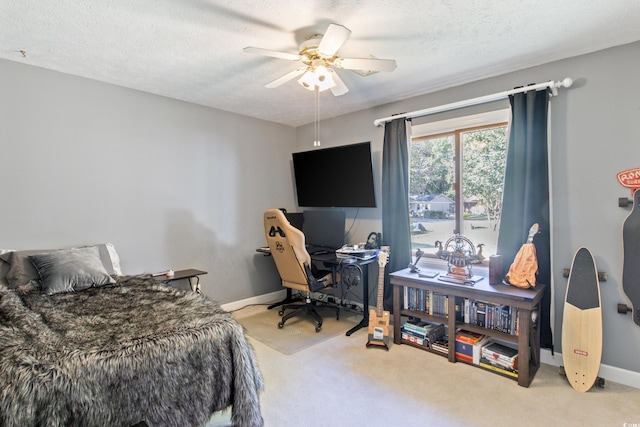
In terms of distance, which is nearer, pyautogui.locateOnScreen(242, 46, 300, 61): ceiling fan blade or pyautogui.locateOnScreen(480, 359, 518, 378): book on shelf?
pyautogui.locateOnScreen(242, 46, 300, 61): ceiling fan blade

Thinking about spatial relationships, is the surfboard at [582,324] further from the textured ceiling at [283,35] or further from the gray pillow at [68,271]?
the gray pillow at [68,271]

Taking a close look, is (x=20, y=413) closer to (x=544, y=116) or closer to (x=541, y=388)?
(x=541, y=388)

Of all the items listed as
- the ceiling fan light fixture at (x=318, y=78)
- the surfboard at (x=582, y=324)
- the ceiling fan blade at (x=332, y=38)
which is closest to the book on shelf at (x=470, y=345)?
the surfboard at (x=582, y=324)

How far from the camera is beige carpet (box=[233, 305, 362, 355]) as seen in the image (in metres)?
3.09

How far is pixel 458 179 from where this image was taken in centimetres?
326

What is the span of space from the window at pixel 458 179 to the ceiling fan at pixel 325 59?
139 cm

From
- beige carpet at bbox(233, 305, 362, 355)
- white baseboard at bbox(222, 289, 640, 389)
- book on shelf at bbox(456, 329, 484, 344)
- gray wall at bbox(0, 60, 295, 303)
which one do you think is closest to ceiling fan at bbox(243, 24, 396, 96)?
gray wall at bbox(0, 60, 295, 303)

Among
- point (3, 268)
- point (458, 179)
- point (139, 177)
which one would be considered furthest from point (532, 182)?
point (3, 268)

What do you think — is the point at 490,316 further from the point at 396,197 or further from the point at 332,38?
the point at 332,38

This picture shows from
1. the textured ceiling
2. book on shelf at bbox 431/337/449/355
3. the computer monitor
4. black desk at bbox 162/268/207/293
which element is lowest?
book on shelf at bbox 431/337/449/355

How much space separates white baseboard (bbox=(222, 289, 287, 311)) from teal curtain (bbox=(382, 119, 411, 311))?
1.63 m

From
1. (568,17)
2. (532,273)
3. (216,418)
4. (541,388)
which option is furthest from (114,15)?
(541,388)

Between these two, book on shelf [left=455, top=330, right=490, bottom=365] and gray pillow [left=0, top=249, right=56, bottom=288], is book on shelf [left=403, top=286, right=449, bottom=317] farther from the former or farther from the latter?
gray pillow [left=0, top=249, right=56, bottom=288]

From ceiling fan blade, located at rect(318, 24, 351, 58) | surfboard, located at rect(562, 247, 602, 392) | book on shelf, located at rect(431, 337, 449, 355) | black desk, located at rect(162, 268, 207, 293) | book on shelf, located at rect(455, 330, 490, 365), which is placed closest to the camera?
ceiling fan blade, located at rect(318, 24, 351, 58)
